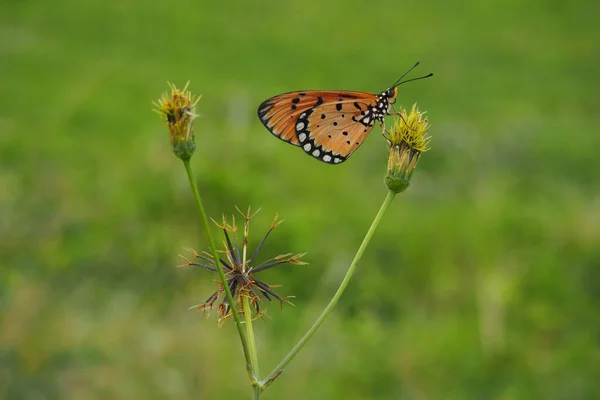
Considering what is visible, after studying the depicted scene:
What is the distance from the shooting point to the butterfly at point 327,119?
8.69ft

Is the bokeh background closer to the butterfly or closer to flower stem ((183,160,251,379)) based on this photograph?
the butterfly

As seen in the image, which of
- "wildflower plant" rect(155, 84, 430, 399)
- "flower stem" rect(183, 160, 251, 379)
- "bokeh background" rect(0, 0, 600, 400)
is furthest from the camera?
"bokeh background" rect(0, 0, 600, 400)

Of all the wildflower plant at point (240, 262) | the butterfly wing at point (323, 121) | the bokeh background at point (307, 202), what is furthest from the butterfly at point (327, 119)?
the bokeh background at point (307, 202)

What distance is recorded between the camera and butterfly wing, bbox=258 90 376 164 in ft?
8.68

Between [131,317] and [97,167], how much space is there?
452 cm

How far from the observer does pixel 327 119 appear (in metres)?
2.70

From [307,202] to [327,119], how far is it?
730 centimetres

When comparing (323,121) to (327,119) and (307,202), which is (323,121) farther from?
(307,202)

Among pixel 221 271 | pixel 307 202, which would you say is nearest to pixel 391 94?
A: pixel 221 271

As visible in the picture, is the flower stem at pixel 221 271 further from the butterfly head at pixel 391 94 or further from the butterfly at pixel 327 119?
the butterfly head at pixel 391 94

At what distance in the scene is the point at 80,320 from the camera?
6059 mm

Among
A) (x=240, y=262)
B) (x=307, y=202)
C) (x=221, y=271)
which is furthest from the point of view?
(x=307, y=202)

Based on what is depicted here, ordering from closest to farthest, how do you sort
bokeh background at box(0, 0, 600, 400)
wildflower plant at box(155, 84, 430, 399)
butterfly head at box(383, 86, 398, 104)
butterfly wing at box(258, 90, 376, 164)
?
wildflower plant at box(155, 84, 430, 399) → butterfly wing at box(258, 90, 376, 164) → butterfly head at box(383, 86, 398, 104) → bokeh background at box(0, 0, 600, 400)

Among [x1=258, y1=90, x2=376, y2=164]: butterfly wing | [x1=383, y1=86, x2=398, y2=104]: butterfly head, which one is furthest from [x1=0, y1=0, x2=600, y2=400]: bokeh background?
[x1=383, y1=86, x2=398, y2=104]: butterfly head
